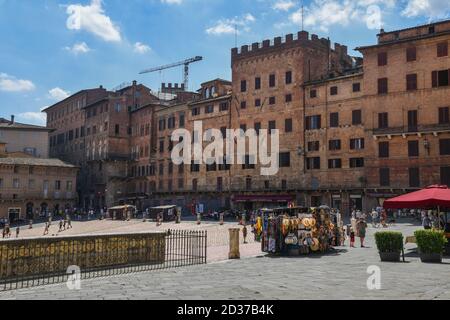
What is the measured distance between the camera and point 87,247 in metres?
13.8

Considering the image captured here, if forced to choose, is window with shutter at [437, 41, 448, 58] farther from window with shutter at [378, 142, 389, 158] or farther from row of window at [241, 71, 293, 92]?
row of window at [241, 71, 293, 92]

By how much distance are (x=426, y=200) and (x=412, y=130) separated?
80.0 ft

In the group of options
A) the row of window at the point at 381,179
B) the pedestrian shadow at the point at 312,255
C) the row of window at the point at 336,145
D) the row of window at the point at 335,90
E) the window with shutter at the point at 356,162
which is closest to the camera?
the pedestrian shadow at the point at 312,255

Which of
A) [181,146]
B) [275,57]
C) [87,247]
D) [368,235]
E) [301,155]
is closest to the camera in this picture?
[87,247]

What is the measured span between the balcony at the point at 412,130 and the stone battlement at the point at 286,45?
1339 cm

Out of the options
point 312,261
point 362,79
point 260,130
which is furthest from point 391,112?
point 312,261

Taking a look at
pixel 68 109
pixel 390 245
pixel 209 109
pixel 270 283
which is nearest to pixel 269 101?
pixel 209 109

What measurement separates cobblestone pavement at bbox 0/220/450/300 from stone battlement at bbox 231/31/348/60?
3711cm

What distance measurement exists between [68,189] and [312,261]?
55133mm

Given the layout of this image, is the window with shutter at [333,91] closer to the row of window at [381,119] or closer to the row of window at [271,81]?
the row of window at [381,119]

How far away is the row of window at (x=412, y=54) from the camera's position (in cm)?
3878

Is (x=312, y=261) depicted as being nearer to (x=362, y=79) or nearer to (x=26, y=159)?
(x=362, y=79)

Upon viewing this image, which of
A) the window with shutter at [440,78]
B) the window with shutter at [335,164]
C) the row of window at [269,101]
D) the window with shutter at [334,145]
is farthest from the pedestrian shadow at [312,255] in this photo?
the row of window at [269,101]
